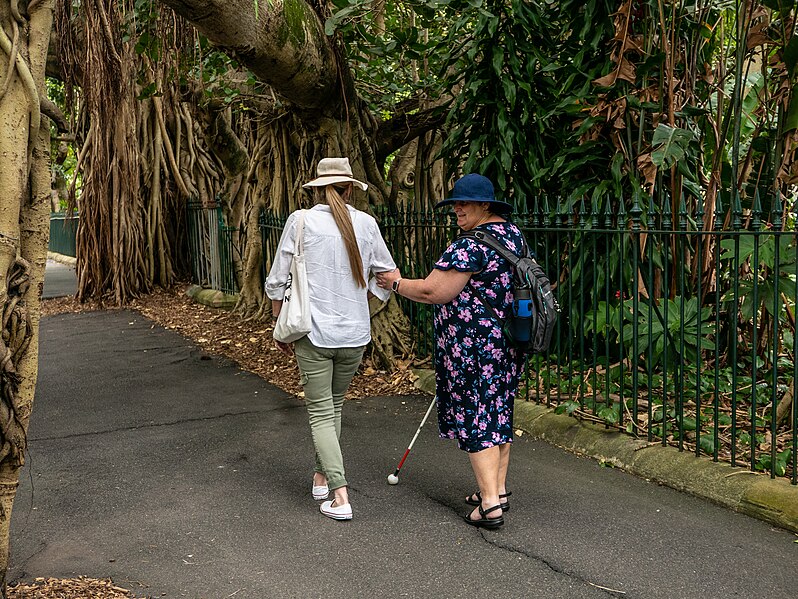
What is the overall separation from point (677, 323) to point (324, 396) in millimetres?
2375

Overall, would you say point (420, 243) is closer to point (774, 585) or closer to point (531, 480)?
point (531, 480)

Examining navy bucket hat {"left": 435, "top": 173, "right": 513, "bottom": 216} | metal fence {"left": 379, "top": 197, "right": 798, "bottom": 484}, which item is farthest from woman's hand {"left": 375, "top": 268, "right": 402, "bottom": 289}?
metal fence {"left": 379, "top": 197, "right": 798, "bottom": 484}

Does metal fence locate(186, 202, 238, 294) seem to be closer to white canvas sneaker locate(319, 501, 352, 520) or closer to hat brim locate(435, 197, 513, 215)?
white canvas sneaker locate(319, 501, 352, 520)

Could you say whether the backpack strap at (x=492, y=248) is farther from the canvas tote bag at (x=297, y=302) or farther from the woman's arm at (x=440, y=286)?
the canvas tote bag at (x=297, y=302)

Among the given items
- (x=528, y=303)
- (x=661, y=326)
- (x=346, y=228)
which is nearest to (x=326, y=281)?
(x=346, y=228)

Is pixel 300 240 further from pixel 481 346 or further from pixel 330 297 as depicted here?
pixel 481 346

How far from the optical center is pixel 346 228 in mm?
4684

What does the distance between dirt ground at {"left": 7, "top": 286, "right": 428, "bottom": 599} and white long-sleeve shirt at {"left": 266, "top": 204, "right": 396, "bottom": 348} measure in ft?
5.36

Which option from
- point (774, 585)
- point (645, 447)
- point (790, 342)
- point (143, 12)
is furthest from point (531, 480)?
point (143, 12)

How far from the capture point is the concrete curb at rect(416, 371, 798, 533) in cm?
456

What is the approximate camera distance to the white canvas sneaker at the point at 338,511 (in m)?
4.64

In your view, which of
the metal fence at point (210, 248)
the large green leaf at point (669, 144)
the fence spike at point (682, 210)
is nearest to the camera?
the large green leaf at point (669, 144)

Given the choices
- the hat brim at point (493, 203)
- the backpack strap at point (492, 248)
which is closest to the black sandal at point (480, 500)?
the backpack strap at point (492, 248)

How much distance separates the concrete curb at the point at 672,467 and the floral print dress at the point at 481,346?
3.91 feet
